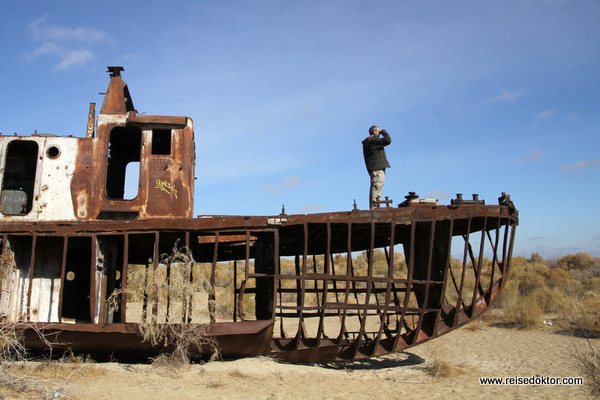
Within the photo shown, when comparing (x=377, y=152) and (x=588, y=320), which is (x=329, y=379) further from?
(x=588, y=320)

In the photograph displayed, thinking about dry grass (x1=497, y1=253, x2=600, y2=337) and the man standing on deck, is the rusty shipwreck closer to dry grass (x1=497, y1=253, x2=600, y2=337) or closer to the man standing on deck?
the man standing on deck

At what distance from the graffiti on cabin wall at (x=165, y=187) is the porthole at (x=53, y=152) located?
5.87 feet

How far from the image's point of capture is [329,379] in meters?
7.41

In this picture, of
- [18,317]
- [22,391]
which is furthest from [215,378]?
[18,317]

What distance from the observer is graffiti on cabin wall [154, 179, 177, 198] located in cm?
A: 766

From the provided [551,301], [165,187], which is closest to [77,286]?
[165,187]

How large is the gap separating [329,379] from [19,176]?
721cm

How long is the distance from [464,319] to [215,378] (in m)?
4.42

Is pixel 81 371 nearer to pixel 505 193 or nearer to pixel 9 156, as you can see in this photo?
pixel 9 156

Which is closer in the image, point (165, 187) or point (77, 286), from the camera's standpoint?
point (165, 187)

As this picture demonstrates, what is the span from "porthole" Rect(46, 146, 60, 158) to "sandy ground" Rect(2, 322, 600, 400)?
359 cm

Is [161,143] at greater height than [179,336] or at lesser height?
greater

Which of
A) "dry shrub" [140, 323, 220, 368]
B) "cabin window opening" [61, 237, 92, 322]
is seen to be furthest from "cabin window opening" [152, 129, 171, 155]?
"dry shrub" [140, 323, 220, 368]

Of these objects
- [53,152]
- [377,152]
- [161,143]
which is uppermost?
[161,143]
